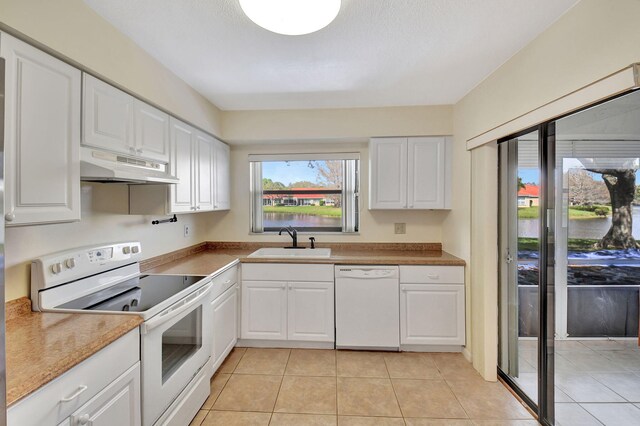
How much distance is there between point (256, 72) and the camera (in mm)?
2156

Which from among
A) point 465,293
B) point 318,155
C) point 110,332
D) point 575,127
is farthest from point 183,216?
point 575,127

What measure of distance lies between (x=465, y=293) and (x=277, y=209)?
215 centimetres

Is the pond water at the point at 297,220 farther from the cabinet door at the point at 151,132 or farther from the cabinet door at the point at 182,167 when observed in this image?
the cabinet door at the point at 151,132

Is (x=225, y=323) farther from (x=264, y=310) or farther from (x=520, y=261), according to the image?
(x=520, y=261)

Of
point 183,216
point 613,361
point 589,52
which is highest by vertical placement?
point 589,52

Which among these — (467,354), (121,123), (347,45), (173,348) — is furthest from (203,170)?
(467,354)

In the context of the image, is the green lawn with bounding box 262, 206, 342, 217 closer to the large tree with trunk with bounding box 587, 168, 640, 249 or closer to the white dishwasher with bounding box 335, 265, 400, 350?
the white dishwasher with bounding box 335, 265, 400, 350

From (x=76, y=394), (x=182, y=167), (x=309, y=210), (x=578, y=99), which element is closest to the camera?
(x=76, y=394)

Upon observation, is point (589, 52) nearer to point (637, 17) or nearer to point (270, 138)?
point (637, 17)

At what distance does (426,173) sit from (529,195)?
1.05 metres

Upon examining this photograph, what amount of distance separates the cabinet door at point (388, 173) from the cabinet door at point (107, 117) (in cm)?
208

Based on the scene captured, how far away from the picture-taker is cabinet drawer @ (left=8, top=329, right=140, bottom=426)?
33.8 inches

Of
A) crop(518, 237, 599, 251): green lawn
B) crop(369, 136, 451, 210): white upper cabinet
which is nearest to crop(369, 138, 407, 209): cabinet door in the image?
crop(369, 136, 451, 210): white upper cabinet

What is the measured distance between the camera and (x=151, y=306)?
1.51 m
